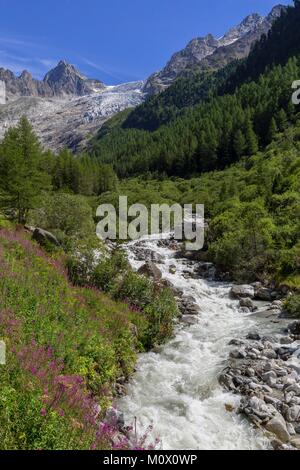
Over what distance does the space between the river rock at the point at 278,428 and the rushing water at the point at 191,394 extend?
0.36m

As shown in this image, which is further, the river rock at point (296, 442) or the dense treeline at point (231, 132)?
the dense treeline at point (231, 132)

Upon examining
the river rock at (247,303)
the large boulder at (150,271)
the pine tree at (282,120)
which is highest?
the pine tree at (282,120)

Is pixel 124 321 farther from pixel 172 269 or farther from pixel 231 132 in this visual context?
pixel 231 132

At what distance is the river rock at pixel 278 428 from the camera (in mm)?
9508

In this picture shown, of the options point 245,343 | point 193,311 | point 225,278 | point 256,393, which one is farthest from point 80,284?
point 225,278

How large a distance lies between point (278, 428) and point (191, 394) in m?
2.84

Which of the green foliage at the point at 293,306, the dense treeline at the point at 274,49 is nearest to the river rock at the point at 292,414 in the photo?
the green foliage at the point at 293,306

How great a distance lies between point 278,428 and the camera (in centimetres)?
969

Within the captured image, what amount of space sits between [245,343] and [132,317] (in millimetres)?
4543

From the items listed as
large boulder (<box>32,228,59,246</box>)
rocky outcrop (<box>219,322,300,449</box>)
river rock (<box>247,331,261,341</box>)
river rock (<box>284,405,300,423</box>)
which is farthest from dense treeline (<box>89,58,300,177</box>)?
river rock (<box>284,405,300,423</box>)

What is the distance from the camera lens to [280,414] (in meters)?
10.4

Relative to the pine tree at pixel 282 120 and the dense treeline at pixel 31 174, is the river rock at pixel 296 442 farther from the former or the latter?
the pine tree at pixel 282 120

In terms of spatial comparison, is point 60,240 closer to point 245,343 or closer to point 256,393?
point 245,343

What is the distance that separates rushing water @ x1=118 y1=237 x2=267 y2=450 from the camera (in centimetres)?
962
